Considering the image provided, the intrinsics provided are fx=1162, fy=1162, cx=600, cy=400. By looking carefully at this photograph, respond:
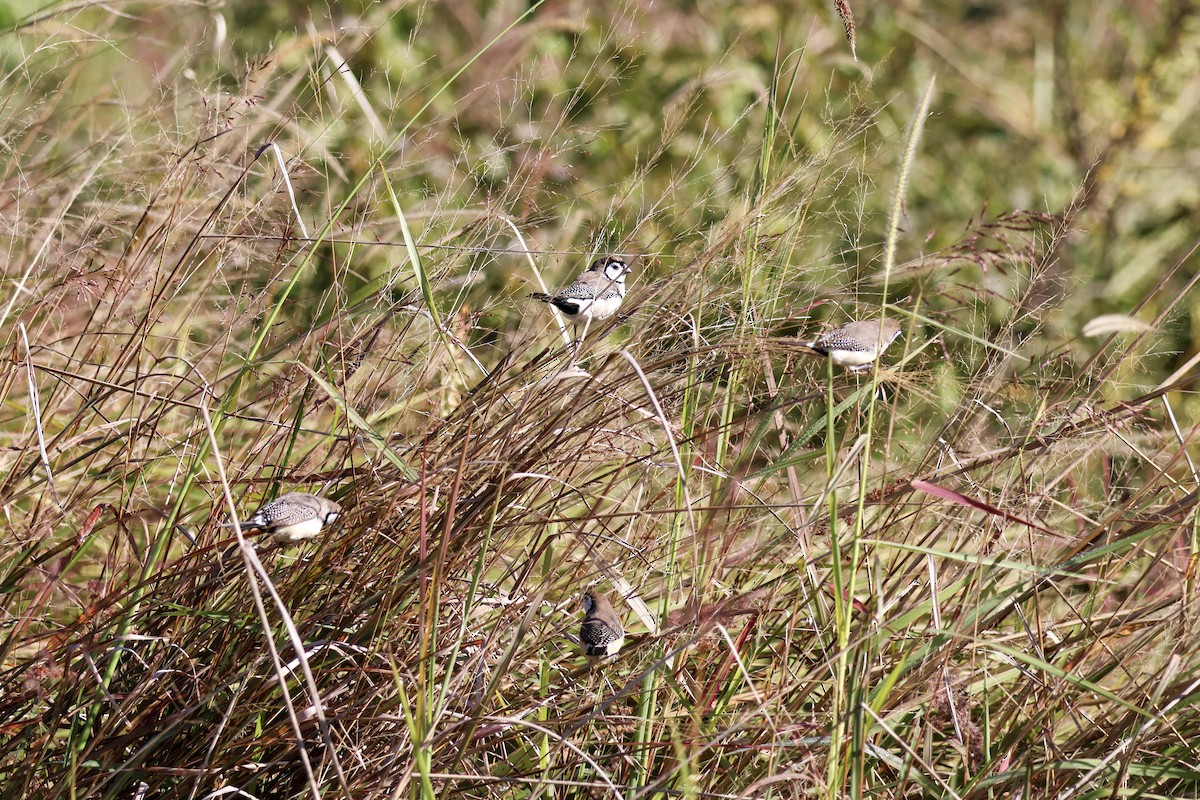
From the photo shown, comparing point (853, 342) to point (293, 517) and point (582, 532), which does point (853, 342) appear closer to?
point (582, 532)

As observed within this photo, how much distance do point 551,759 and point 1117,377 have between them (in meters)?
1.49

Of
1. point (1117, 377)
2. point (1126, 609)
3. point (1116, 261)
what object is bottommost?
point (1116, 261)

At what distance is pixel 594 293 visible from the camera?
2.44 m

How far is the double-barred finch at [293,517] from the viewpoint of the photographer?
1921mm

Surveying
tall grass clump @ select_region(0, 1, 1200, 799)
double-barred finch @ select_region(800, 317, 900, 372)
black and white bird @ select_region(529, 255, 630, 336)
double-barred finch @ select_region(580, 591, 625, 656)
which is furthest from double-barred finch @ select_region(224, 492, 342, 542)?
double-barred finch @ select_region(800, 317, 900, 372)

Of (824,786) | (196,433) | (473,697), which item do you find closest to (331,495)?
(196,433)

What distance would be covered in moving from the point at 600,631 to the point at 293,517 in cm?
55

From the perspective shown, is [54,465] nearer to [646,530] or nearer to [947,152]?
[646,530]

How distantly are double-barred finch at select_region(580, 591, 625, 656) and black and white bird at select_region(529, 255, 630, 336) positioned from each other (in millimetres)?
619

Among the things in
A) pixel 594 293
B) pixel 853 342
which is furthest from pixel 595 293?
pixel 853 342

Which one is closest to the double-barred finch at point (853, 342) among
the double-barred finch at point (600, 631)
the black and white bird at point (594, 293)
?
the black and white bird at point (594, 293)

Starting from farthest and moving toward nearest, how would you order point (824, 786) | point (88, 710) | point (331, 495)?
point (331, 495), point (88, 710), point (824, 786)

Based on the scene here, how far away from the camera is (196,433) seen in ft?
7.36

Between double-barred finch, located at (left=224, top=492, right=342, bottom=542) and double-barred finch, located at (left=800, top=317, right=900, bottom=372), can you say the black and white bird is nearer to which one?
double-barred finch, located at (left=800, top=317, right=900, bottom=372)
